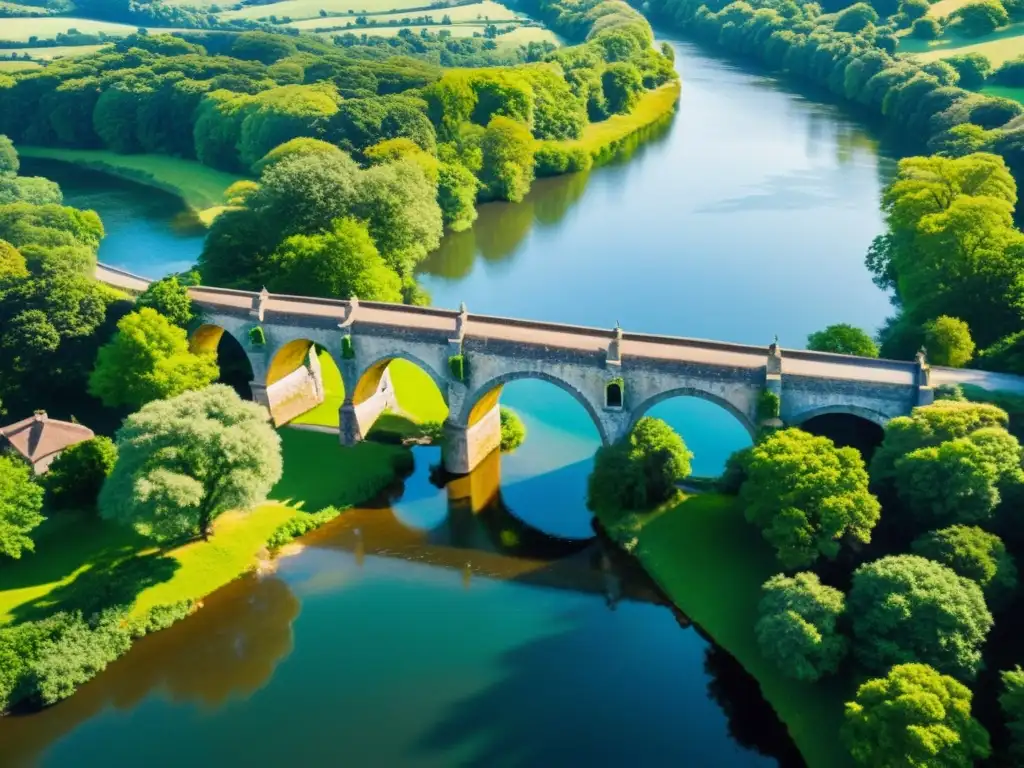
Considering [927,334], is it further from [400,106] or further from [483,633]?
[400,106]

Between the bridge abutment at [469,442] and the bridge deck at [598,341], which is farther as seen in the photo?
the bridge abutment at [469,442]

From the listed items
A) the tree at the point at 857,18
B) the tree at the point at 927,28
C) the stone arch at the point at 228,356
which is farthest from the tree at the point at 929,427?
the tree at the point at 857,18

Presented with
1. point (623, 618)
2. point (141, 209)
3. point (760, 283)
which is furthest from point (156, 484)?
point (141, 209)

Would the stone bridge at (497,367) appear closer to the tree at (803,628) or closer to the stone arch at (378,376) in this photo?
the stone arch at (378,376)

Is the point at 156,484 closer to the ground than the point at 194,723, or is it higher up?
higher up

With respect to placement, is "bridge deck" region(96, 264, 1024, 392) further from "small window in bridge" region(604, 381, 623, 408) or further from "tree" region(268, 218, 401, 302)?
"tree" region(268, 218, 401, 302)

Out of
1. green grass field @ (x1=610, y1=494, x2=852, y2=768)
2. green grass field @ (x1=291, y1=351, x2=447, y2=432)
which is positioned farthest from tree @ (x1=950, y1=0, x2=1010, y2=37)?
green grass field @ (x1=610, y1=494, x2=852, y2=768)
